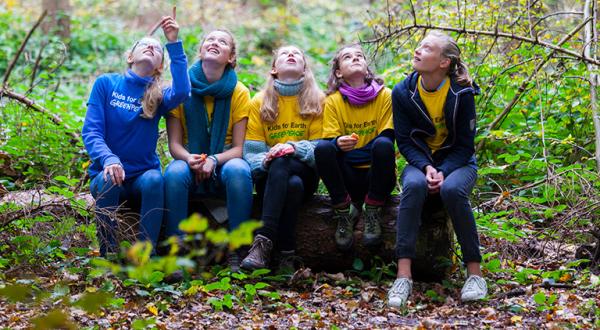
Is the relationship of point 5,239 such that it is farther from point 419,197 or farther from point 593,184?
point 593,184

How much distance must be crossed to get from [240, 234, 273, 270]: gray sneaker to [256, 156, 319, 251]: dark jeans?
0.04 m

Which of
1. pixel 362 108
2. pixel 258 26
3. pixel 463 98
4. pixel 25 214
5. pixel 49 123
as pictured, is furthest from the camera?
pixel 258 26

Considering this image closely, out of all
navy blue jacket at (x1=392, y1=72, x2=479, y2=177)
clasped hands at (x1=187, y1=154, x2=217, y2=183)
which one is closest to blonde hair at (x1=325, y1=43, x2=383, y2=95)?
navy blue jacket at (x1=392, y1=72, x2=479, y2=177)

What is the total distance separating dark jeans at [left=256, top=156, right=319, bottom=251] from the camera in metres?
4.33

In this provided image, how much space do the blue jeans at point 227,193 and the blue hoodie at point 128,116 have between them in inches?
10.0

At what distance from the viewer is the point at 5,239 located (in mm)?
3992

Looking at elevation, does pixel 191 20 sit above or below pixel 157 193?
above

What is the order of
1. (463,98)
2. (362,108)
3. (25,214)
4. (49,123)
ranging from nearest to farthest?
1. (25,214)
2. (463,98)
3. (362,108)
4. (49,123)

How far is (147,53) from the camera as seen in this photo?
4.53m

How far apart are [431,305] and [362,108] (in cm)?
137

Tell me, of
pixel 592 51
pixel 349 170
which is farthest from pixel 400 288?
pixel 592 51

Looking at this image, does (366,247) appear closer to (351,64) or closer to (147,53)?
(351,64)

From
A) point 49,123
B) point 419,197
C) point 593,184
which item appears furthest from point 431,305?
point 49,123

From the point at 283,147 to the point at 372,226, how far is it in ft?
2.47
